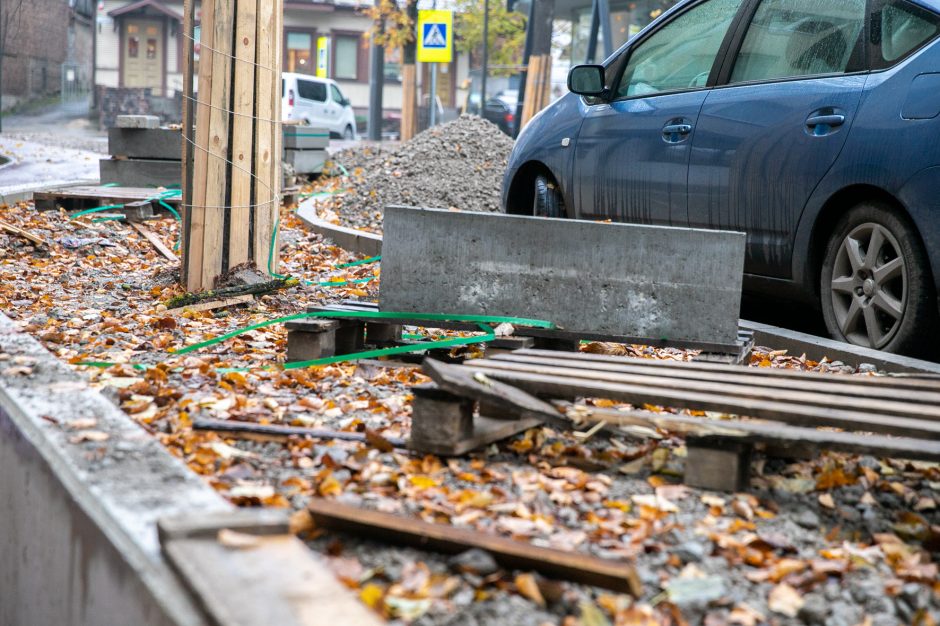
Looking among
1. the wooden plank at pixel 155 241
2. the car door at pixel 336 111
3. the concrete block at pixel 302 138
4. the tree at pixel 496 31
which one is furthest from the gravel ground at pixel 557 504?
the tree at pixel 496 31

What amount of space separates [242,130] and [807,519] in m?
4.40

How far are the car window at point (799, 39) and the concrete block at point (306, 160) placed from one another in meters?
10.9

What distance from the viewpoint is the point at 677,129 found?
661 cm

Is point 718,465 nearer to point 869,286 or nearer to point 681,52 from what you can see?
point 869,286

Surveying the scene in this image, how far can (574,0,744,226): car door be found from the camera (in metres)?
6.64

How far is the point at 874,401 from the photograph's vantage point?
380cm

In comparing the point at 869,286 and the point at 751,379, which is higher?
the point at 869,286

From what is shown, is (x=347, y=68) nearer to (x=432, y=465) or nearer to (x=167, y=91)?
(x=167, y=91)

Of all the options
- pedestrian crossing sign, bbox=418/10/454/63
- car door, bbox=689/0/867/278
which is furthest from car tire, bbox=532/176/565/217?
pedestrian crossing sign, bbox=418/10/454/63

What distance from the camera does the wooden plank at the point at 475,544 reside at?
8.95ft

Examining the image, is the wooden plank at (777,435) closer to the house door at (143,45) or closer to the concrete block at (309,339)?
the concrete block at (309,339)

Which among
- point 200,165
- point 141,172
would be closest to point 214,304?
point 200,165

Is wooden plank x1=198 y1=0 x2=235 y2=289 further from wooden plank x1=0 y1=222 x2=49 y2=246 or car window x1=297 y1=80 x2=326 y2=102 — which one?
car window x1=297 y1=80 x2=326 y2=102

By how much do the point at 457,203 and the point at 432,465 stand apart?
8.46 m
